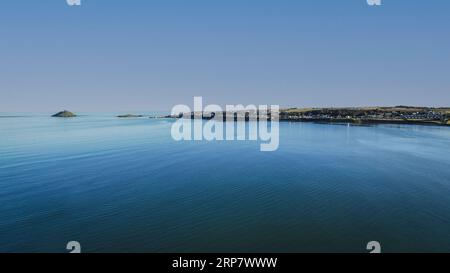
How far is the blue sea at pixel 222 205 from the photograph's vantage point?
12.8 meters

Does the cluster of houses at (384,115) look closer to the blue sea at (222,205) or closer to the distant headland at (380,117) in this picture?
the distant headland at (380,117)

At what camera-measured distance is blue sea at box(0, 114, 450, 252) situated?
502 inches

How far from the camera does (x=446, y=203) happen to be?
18078 mm

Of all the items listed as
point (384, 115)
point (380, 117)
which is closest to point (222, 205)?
point (380, 117)

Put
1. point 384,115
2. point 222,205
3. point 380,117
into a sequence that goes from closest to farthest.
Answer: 1. point 222,205
2. point 380,117
3. point 384,115

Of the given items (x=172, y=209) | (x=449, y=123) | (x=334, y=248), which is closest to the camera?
(x=334, y=248)

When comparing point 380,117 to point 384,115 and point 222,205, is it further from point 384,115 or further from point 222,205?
point 222,205

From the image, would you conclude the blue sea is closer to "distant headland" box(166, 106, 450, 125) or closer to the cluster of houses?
"distant headland" box(166, 106, 450, 125)

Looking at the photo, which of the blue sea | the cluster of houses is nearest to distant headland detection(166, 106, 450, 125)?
the cluster of houses

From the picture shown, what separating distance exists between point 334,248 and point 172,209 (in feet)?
31.6

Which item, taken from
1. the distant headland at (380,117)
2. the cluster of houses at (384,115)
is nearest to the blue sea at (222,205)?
the distant headland at (380,117)

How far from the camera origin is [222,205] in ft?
56.9
